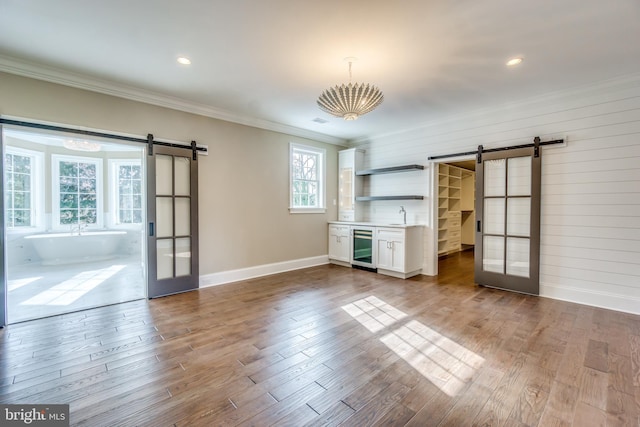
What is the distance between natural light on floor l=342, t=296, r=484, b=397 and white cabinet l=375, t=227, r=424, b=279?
1669 mm

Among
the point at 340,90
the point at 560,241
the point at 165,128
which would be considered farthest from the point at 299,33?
the point at 560,241

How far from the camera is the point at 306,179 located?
6219 mm

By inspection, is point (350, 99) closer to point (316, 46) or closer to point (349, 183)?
point (316, 46)

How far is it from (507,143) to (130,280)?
685cm

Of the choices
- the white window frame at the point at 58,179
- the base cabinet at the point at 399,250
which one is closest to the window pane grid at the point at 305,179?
the base cabinet at the point at 399,250

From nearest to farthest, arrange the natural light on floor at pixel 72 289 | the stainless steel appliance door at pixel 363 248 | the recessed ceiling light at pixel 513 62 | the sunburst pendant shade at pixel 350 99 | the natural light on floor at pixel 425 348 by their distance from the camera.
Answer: the natural light on floor at pixel 425 348 < the sunburst pendant shade at pixel 350 99 < the recessed ceiling light at pixel 513 62 < the natural light on floor at pixel 72 289 < the stainless steel appliance door at pixel 363 248

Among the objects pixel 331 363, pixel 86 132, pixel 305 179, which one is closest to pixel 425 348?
pixel 331 363

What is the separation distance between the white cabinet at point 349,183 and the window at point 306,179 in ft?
1.67

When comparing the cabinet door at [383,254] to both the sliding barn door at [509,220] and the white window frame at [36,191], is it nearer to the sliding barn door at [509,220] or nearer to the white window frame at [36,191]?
the sliding barn door at [509,220]

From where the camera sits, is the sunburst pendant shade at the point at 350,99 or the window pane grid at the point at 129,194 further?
the window pane grid at the point at 129,194

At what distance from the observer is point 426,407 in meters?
1.83

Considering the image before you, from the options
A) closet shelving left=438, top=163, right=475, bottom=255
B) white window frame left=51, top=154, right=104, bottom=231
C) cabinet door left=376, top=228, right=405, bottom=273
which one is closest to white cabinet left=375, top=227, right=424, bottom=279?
cabinet door left=376, top=228, right=405, bottom=273

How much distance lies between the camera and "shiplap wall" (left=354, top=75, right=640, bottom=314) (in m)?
3.48

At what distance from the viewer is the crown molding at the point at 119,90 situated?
3.14 m
